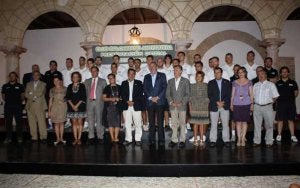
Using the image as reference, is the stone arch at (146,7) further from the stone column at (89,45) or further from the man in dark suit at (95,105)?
the man in dark suit at (95,105)

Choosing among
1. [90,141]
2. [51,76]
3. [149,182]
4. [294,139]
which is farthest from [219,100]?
[51,76]

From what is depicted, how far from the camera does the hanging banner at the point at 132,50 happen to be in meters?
7.27

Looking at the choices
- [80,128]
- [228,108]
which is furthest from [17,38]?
[228,108]

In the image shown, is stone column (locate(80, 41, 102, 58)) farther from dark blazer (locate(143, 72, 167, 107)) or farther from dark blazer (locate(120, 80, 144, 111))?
dark blazer (locate(143, 72, 167, 107))

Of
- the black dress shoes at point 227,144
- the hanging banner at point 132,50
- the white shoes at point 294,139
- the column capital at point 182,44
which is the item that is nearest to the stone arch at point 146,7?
the column capital at point 182,44

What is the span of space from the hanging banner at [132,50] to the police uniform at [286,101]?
2769mm

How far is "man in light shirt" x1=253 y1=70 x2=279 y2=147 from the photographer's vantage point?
5281mm

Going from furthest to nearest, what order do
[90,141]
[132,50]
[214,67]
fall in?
[132,50] < [214,67] < [90,141]

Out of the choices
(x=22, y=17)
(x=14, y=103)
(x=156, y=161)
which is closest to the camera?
(x=156, y=161)

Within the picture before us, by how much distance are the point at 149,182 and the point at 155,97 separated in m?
1.88

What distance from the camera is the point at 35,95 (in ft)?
19.9

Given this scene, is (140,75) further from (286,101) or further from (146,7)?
(286,101)

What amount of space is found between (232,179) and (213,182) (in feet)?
0.95

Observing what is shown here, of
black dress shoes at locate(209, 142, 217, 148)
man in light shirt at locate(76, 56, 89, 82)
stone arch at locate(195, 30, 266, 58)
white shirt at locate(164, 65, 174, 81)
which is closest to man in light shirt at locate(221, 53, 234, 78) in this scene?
white shirt at locate(164, 65, 174, 81)
